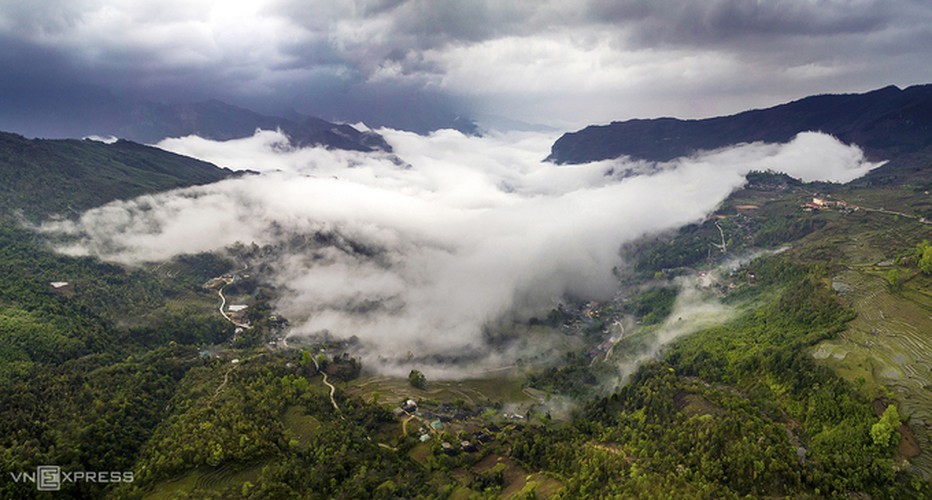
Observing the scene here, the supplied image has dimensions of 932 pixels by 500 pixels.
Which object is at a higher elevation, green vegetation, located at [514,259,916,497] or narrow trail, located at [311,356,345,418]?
green vegetation, located at [514,259,916,497]

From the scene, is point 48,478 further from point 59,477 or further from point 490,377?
point 490,377

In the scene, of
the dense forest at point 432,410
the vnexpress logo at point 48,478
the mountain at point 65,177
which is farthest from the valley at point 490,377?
the mountain at point 65,177

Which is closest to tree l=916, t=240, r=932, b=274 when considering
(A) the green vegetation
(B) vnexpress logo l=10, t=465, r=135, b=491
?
(A) the green vegetation

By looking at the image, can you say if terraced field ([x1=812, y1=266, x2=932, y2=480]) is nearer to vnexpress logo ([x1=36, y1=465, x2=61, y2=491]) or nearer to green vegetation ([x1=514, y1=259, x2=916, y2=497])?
green vegetation ([x1=514, y1=259, x2=916, y2=497])

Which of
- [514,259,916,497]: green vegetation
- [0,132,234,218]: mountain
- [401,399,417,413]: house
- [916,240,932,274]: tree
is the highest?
[0,132,234,218]: mountain

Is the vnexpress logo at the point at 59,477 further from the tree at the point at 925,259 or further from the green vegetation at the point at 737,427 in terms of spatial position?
the tree at the point at 925,259

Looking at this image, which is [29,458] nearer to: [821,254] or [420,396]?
[420,396]
